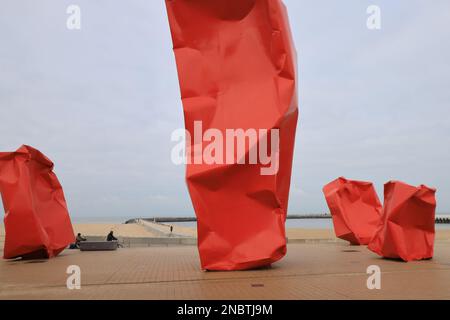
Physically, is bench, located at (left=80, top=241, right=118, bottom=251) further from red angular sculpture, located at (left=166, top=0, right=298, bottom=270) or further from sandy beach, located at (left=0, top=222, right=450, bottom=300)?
red angular sculpture, located at (left=166, top=0, right=298, bottom=270)

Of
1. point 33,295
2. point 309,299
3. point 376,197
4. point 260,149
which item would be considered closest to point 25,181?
point 33,295

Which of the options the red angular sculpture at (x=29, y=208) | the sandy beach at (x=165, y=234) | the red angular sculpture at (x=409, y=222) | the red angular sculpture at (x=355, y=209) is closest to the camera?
the red angular sculpture at (x=409, y=222)

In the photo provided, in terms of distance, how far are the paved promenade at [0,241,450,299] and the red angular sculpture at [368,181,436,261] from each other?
497mm

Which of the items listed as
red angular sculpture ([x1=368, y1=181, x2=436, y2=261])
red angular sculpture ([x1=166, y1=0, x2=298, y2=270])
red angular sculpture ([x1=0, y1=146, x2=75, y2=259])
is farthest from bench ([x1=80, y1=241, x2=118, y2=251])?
red angular sculpture ([x1=368, y1=181, x2=436, y2=261])

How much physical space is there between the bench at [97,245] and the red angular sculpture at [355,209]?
10513mm

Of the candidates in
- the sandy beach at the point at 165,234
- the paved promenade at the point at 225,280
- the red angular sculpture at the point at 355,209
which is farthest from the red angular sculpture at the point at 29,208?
the red angular sculpture at the point at 355,209

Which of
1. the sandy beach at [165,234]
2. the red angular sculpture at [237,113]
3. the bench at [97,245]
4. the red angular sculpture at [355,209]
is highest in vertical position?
the red angular sculpture at [237,113]

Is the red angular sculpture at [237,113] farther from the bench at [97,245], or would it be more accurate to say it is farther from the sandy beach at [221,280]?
the bench at [97,245]


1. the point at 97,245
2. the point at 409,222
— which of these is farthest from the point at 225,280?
the point at 97,245

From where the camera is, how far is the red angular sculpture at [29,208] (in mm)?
14742

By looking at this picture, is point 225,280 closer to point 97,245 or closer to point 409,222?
point 409,222

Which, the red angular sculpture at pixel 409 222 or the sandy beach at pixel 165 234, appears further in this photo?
the sandy beach at pixel 165 234

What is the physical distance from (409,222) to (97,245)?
13051 millimetres
